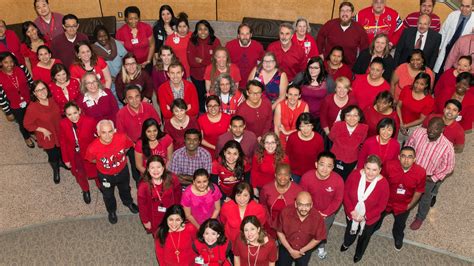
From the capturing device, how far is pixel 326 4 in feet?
30.0

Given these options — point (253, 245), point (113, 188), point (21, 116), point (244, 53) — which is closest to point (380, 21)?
point (244, 53)

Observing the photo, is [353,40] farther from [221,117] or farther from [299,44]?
[221,117]

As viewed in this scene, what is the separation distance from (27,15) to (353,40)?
650 cm

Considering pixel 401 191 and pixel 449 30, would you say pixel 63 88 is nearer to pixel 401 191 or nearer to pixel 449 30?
pixel 401 191

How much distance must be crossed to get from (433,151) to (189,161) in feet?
8.77

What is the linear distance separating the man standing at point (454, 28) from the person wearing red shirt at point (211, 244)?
4.79m

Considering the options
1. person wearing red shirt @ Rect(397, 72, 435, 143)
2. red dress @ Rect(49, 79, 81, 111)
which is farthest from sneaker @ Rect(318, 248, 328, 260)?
red dress @ Rect(49, 79, 81, 111)

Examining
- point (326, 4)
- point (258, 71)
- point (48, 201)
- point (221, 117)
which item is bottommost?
point (48, 201)

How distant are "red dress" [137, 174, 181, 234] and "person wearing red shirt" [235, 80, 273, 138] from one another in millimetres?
1211

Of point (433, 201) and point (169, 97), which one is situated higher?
point (169, 97)

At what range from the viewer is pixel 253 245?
163 inches

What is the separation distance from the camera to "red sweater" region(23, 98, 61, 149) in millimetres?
5531

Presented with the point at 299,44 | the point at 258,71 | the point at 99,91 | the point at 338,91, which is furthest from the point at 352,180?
the point at 99,91

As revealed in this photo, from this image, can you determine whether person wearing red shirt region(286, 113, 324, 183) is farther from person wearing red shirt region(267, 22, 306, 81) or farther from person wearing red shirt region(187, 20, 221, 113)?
person wearing red shirt region(187, 20, 221, 113)
